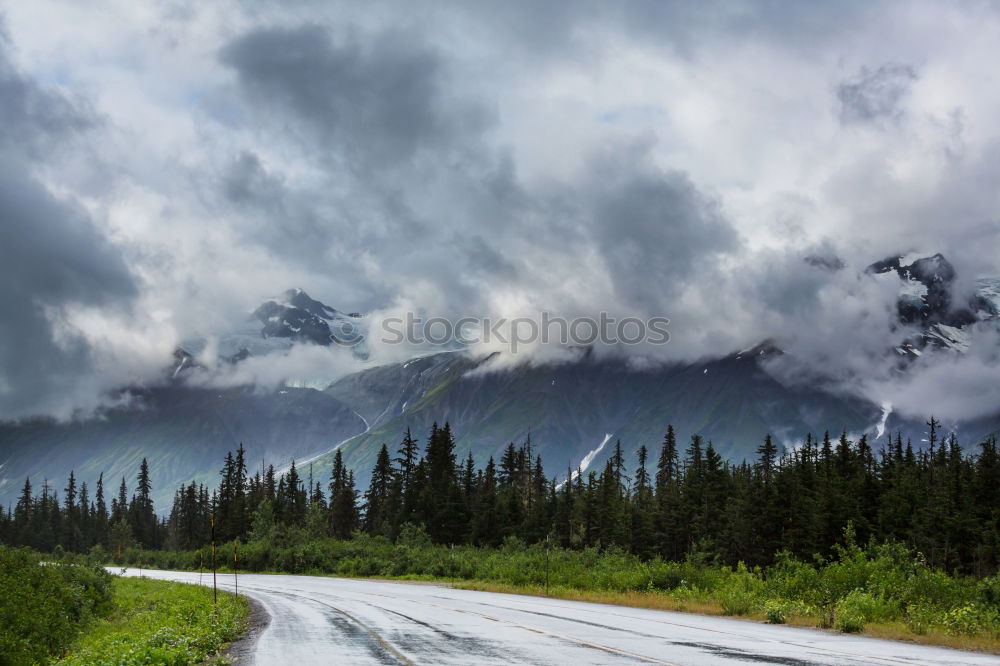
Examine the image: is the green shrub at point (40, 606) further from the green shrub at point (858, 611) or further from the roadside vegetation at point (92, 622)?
the green shrub at point (858, 611)

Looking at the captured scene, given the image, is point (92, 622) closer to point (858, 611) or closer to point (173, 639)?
point (173, 639)

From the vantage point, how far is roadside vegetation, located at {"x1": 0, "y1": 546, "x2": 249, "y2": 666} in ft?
54.0

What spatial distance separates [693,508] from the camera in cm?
9106

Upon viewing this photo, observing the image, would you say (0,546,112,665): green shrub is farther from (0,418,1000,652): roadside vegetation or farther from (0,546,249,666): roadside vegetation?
(0,418,1000,652): roadside vegetation

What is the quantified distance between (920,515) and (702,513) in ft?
71.2

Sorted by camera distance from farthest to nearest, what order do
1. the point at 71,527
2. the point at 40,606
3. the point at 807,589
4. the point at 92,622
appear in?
the point at 71,527
the point at 92,622
the point at 807,589
the point at 40,606

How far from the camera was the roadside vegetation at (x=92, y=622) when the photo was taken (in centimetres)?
1646

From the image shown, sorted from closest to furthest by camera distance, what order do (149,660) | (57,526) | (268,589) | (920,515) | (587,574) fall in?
(149,660) < (587,574) < (268,589) < (920,515) < (57,526)

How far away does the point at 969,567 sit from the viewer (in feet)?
270

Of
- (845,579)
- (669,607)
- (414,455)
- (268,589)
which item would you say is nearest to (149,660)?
(669,607)

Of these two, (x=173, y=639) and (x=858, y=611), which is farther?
(x=858, y=611)

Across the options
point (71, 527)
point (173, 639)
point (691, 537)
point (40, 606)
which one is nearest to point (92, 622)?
point (40, 606)

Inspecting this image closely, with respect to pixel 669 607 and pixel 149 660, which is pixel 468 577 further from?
pixel 149 660

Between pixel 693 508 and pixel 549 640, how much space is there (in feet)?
252
